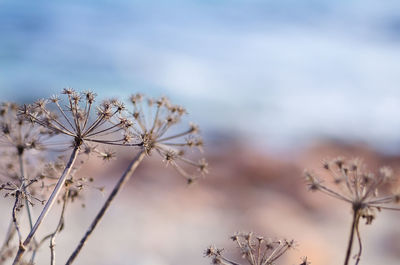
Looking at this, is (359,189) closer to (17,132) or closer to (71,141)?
(71,141)

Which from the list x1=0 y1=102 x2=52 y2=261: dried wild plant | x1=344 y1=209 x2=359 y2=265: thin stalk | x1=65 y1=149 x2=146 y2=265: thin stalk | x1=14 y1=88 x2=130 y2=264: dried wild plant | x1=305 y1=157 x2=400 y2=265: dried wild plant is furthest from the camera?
x1=0 y1=102 x2=52 y2=261: dried wild plant

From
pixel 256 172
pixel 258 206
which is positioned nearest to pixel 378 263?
pixel 258 206

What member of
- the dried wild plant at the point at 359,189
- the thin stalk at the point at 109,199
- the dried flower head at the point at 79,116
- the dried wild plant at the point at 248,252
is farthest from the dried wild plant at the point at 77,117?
the dried wild plant at the point at 359,189

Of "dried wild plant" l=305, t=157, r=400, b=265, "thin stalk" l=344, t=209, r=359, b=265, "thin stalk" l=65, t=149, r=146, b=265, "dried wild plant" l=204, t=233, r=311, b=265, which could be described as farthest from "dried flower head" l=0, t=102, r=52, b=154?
"thin stalk" l=344, t=209, r=359, b=265

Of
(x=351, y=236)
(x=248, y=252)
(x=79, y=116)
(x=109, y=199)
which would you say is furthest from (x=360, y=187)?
(x=79, y=116)

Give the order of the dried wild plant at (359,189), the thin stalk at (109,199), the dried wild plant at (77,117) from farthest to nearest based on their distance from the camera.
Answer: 1. the dried wild plant at (77,117)
2. the thin stalk at (109,199)
3. the dried wild plant at (359,189)

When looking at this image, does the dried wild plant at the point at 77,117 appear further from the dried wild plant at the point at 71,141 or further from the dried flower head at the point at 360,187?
the dried flower head at the point at 360,187

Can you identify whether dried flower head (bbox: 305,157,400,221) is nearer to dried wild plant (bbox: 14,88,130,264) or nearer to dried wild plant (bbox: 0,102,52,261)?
dried wild plant (bbox: 14,88,130,264)

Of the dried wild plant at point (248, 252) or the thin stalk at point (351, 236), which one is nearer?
the thin stalk at point (351, 236)
